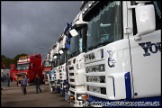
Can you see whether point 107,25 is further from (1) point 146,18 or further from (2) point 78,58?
(2) point 78,58

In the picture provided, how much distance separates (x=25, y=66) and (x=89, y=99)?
2563 centimetres

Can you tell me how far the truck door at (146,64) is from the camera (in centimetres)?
505

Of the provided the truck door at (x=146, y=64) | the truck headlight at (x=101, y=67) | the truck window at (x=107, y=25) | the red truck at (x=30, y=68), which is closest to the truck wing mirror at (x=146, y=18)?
the truck door at (x=146, y=64)

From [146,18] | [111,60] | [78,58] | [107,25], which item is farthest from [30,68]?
[146,18]

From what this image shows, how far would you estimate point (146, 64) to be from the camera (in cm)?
507

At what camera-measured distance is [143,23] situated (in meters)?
4.52

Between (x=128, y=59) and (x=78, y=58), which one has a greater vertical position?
(x=78, y=58)

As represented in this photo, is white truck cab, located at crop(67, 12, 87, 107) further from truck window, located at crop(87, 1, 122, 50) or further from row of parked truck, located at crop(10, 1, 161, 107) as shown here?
row of parked truck, located at crop(10, 1, 161, 107)

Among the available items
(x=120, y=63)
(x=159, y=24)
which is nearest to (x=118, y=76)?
(x=120, y=63)

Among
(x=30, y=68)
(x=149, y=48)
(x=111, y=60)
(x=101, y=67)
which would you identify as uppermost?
(x=30, y=68)

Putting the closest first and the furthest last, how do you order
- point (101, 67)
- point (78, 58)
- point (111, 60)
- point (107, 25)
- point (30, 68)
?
point (111, 60) < point (101, 67) < point (107, 25) < point (78, 58) < point (30, 68)

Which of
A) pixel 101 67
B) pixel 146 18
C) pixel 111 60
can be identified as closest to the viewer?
pixel 146 18

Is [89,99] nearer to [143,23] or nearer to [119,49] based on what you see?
[119,49]

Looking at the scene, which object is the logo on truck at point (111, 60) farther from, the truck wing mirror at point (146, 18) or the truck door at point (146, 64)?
the truck wing mirror at point (146, 18)
